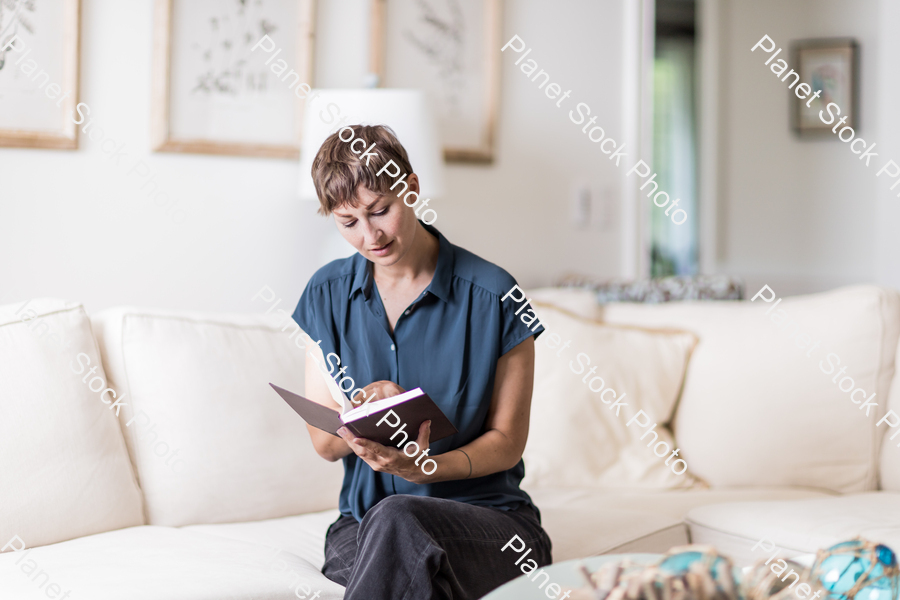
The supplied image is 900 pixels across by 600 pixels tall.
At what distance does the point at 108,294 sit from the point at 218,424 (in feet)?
1.83

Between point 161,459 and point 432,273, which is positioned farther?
point 161,459

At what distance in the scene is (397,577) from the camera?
109 centimetres

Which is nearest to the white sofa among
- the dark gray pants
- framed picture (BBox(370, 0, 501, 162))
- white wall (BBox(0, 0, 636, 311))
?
the dark gray pants

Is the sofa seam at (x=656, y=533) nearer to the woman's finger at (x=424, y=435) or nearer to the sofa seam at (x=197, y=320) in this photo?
the woman's finger at (x=424, y=435)

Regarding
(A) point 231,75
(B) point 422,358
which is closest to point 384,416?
(B) point 422,358

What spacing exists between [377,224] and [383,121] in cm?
83

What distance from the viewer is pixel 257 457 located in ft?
5.57

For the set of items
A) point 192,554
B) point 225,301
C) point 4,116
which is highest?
point 4,116

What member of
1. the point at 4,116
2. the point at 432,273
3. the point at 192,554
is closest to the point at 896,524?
the point at 432,273

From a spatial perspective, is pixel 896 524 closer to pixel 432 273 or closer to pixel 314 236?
pixel 432 273

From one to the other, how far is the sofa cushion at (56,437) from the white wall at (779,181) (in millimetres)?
3144

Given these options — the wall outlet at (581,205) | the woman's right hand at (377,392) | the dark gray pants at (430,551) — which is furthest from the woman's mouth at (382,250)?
the wall outlet at (581,205)

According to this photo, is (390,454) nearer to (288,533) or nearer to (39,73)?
(288,533)

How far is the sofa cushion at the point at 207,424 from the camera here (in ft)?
5.37
